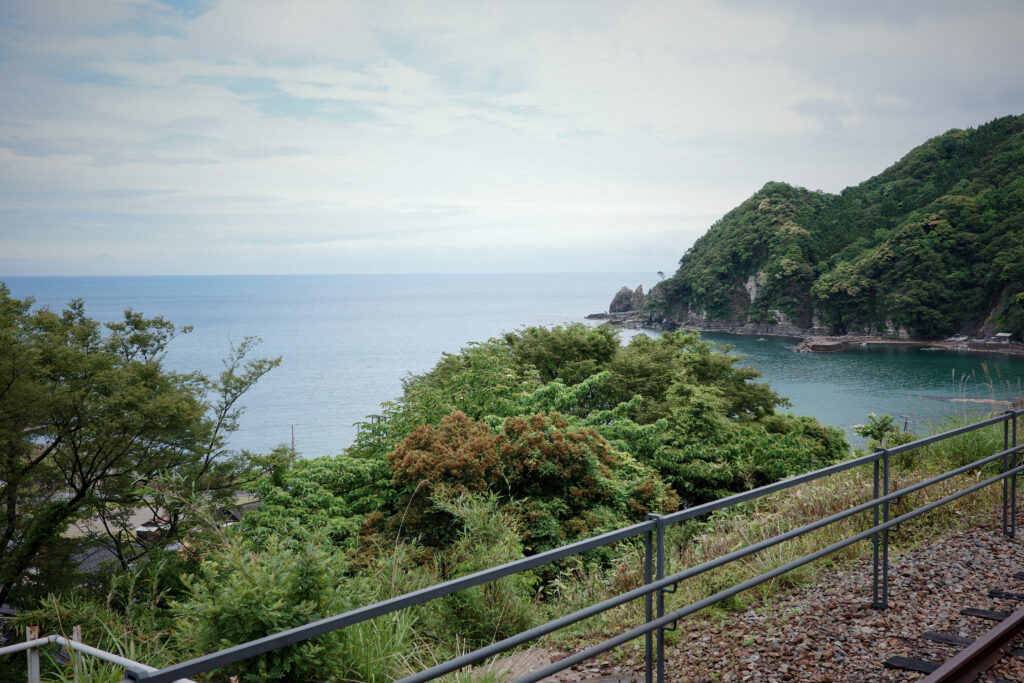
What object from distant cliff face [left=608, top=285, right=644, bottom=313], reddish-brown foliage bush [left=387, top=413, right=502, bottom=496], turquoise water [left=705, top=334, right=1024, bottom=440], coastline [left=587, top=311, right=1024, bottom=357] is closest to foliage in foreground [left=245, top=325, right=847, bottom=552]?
reddish-brown foliage bush [left=387, top=413, right=502, bottom=496]

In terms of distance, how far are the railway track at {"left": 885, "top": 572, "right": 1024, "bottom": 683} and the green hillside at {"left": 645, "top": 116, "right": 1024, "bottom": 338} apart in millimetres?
97245

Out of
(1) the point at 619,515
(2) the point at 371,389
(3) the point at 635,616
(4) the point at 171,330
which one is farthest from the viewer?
(2) the point at 371,389

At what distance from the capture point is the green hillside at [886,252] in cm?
8894

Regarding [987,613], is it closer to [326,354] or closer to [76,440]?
[76,440]

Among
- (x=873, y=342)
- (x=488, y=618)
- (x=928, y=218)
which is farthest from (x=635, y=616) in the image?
(x=928, y=218)

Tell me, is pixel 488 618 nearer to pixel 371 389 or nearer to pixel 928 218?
pixel 371 389

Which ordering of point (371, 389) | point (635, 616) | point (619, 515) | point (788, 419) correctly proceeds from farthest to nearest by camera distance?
point (371, 389)
point (788, 419)
point (619, 515)
point (635, 616)

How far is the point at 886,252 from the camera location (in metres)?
94.8

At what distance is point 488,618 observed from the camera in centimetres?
498

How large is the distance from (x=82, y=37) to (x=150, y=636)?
121m

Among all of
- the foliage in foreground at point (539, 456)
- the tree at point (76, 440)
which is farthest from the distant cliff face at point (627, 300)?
the tree at point (76, 440)

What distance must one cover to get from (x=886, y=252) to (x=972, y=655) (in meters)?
105

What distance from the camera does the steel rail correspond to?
3393 mm

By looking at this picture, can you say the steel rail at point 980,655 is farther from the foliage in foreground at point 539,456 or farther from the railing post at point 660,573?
the foliage in foreground at point 539,456
